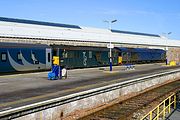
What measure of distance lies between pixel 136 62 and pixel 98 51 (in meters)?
15.7

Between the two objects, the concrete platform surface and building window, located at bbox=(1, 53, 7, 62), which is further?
building window, located at bbox=(1, 53, 7, 62)

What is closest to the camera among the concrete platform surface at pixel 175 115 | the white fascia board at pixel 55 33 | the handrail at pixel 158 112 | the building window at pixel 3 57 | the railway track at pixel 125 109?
the handrail at pixel 158 112

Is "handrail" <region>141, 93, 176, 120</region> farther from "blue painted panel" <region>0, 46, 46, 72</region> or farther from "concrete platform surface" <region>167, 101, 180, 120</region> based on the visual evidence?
"blue painted panel" <region>0, 46, 46, 72</region>

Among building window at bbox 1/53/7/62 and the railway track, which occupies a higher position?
building window at bbox 1/53/7/62

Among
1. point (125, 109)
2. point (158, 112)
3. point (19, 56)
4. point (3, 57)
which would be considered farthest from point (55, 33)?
point (158, 112)

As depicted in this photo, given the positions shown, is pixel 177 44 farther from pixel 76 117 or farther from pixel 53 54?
pixel 76 117

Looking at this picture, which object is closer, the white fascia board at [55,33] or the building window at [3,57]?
the building window at [3,57]

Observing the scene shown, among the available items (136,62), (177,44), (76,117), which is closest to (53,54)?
(76,117)

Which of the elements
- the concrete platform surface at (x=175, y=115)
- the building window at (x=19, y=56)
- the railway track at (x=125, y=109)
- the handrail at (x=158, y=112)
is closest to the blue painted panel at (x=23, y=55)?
the building window at (x=19, y=56)

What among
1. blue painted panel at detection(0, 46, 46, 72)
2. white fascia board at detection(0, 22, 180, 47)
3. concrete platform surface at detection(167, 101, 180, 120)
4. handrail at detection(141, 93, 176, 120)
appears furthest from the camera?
white fascia board at detection(0, 22, 180, 47)

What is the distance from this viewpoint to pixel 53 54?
38875mm

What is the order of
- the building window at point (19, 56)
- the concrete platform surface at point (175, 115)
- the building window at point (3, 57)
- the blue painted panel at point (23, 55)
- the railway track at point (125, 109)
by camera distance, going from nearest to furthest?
the concrete platform surface at point (175, 115) < the railway track at point (125, 109) < the building window at point (3, 57) < the blue painted panel at point (23, 55) < the building window at point (19, 56)

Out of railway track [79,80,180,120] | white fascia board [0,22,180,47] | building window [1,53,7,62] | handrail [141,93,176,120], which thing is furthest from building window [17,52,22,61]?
handrail [141,93,176,120]

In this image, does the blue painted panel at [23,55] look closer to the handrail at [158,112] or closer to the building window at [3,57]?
the building window at [3,57]
